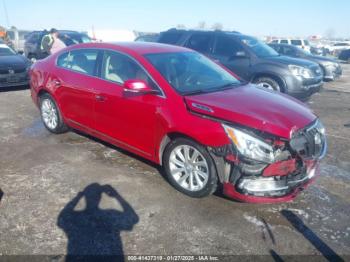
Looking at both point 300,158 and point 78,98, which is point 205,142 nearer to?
point 300,158

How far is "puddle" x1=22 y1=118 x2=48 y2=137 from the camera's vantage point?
19.1 ft

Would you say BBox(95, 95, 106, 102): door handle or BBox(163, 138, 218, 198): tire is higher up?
BBox(95, 95, 106, 102): door handle

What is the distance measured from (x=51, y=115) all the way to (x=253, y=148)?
12.6ft

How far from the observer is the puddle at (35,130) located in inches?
229

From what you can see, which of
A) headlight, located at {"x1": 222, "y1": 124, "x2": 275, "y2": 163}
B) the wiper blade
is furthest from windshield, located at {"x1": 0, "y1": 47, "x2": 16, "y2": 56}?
headlight, located at {"x1": 222, "y1": 124, "x2": 275, "y2": 163}

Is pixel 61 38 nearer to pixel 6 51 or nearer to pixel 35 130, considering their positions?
pixel 6 51

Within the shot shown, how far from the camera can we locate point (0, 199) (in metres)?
3.62

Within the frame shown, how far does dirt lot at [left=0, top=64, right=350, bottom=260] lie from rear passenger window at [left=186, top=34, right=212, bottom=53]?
4.96m

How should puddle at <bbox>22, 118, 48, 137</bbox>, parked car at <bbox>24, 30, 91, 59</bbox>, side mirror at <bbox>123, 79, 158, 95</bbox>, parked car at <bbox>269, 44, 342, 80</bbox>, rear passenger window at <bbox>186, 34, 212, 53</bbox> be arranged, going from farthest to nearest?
parked car at <bbox>24, 30, 91, 59</bbox> < parked car at <bbox>269, 44, 342, 80</bbox> < rear passenger window at <bbox>186, 34, 212, 53</bbox> < puddle at <bbox>22, 118, 48, 137</bbox> < side mirror at <bbox>123, 79, 158, 95</bbox>

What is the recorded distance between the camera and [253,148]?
318 cm

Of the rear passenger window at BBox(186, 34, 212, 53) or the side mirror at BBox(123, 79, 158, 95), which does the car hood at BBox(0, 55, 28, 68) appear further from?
the side mirror at BBox(123, 79, 158, 95)

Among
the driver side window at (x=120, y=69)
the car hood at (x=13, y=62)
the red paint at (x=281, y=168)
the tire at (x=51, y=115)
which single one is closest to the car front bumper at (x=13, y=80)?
the car hood at (x=13, y=62)

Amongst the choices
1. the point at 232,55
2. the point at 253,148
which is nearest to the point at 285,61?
the point at 232,55

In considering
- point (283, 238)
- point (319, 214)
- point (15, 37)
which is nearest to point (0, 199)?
point (283, 238)
